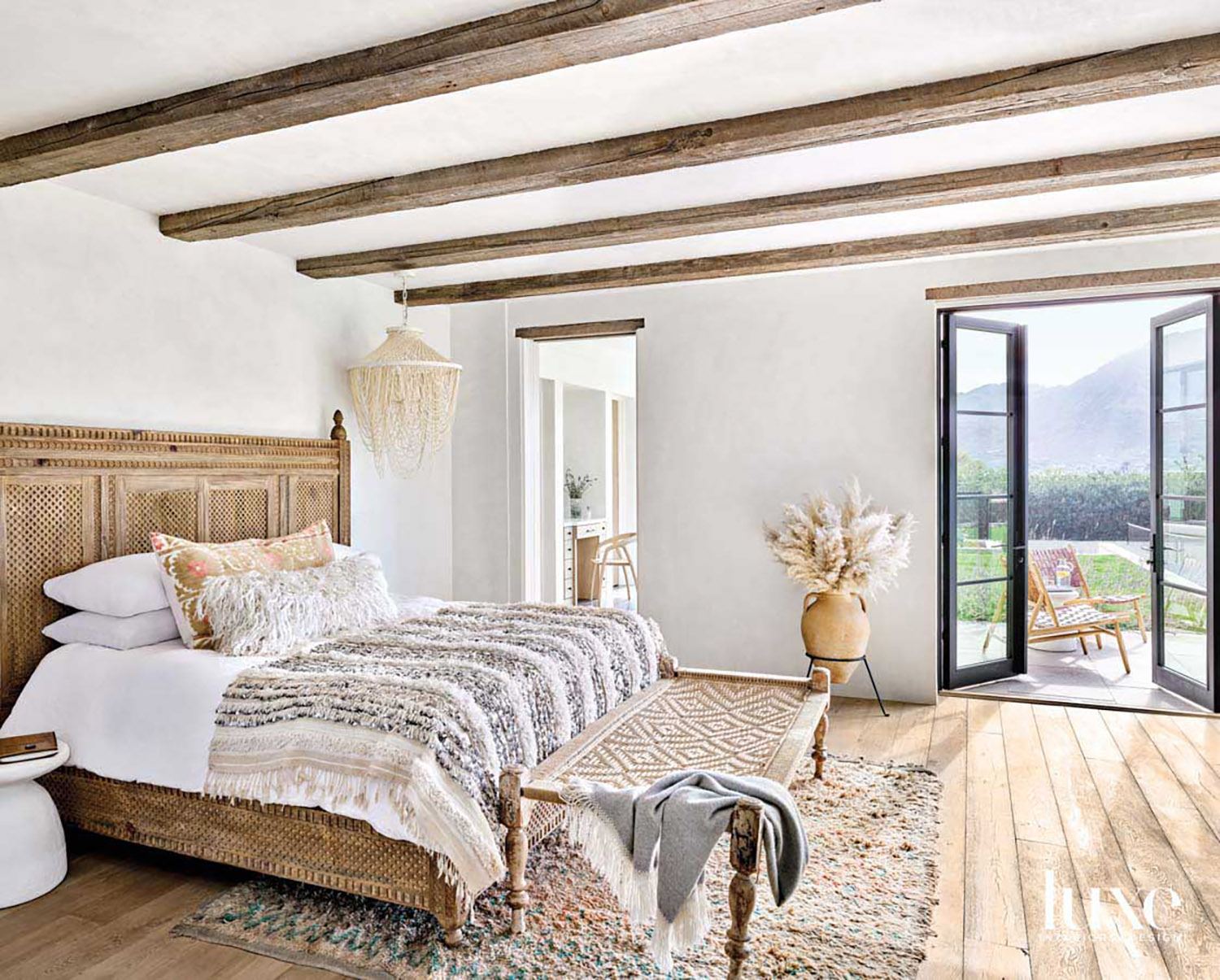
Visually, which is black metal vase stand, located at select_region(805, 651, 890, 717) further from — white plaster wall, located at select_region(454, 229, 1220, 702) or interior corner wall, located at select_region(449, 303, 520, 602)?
interior corner wall, located at select_region(449, 303, 520, 602)

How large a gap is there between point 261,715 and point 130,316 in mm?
1995

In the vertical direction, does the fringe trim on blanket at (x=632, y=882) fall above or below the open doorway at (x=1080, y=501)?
below

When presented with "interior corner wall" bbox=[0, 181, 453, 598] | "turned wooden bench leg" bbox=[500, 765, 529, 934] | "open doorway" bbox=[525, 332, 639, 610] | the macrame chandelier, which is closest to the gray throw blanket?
"turned wooden bench leg" bbox=[500, 765, 529, 934]

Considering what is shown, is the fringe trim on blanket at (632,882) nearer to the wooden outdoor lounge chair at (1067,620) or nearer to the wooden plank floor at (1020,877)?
the wooden plank floor at (1020,877)

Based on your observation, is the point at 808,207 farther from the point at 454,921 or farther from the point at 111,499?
the point at 111,499

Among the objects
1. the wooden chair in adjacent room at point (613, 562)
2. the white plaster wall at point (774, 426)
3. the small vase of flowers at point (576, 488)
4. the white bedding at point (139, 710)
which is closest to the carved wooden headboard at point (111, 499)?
the white bedding at point (139, 710)

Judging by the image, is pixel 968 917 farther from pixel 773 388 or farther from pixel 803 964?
pixel 773 388

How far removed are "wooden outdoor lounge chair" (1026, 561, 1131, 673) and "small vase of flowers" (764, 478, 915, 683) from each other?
1.69 meters

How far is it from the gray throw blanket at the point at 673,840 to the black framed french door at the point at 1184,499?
138 inches

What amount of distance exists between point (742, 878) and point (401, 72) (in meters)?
2.10

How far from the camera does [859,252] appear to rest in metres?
4.23

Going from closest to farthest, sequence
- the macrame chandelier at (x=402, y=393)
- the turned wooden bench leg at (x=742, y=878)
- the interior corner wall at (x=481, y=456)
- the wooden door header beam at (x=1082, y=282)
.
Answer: the turned wooden bench leg at (x=742, y=878), the wooden door header beam at (x=1082, y=282), the macrame chandelier at (x=402, y=393), the interior corner wall at (x=481, y=456)

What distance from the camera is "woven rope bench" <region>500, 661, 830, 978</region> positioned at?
1988 mm

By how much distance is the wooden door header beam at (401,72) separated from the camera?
6.07 ft
